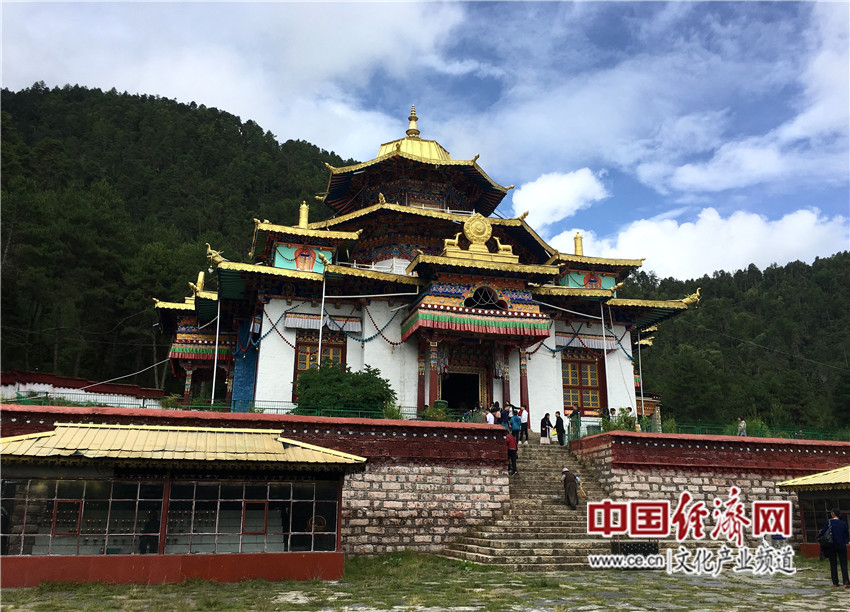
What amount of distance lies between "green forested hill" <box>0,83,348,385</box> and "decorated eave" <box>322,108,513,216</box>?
1535 centimetres

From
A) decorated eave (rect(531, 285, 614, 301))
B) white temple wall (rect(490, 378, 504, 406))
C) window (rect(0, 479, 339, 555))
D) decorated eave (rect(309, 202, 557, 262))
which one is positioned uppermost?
decorated eave (rect(309, 202, 557, 262))

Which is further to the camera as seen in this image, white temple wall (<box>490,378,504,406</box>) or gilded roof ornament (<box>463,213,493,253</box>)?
white temple wall (<box>490,378,504,406</box>)

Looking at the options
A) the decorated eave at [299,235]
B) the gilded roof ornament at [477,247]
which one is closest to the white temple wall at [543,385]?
the gilded roof ornament at [477,247]

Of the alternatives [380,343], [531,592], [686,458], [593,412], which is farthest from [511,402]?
[531,592]

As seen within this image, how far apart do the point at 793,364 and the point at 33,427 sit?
7478 cm

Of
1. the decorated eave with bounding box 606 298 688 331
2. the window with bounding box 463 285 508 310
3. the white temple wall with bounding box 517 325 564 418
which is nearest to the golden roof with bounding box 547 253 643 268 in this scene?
the decorated eave with bounding box 606 298 688 331

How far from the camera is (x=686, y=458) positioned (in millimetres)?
17203

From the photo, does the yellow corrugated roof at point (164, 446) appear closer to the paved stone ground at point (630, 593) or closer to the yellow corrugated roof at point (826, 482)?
the paved stone ground at point (630, 593)

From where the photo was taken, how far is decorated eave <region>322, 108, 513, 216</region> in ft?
82.1

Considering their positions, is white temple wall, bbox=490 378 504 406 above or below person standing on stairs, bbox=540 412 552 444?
above

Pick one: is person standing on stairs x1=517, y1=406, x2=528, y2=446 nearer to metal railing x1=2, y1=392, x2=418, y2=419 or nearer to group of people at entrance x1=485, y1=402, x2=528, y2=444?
group of people at entrance x1=485, y1=402, x2=528, y2=444

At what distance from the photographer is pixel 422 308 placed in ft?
66.0

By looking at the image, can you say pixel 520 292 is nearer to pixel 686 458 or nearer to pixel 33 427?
pixel 686 458

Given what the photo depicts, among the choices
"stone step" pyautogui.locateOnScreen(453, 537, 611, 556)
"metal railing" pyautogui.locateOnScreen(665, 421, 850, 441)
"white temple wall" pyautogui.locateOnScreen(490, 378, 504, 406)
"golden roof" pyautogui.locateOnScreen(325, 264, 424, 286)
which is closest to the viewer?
"stone step" pyautogui.locateOnScreen(453, 537, 611, 556)
